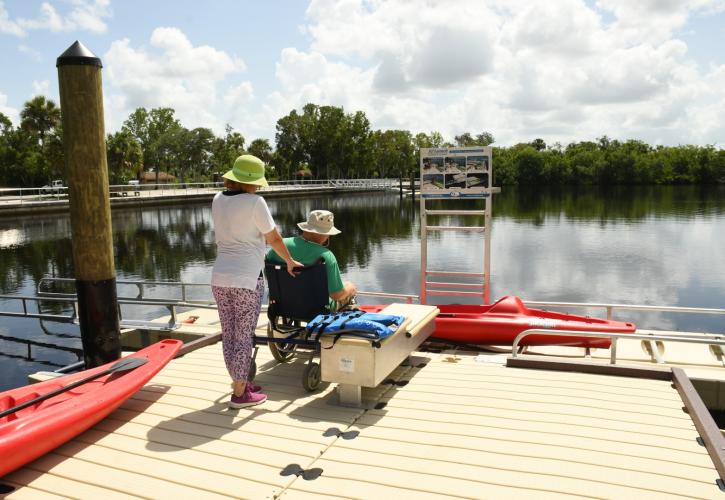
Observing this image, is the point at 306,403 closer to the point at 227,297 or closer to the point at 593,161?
the point at 227,297

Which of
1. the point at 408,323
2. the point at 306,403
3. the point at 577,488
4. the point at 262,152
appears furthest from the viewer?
the point at 262,152

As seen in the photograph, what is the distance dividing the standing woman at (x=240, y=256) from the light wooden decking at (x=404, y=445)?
1.67 ft

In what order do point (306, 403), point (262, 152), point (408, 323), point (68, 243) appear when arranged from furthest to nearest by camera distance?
point (262, 152), point (68, 243), point (408, 323), point (306, 403)

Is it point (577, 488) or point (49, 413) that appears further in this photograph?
point (49, 413)

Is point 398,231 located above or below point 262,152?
below

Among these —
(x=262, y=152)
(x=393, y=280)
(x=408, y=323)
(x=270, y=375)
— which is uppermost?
(x=262, y=152)

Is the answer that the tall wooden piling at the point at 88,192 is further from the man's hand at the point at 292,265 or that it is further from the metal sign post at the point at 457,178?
the metal sign post at the point at 457,178

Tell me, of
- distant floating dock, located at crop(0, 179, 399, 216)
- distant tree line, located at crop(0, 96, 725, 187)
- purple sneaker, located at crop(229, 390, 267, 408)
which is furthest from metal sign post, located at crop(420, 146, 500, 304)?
distant tree line, located at crop(0, 96, 725, 187)

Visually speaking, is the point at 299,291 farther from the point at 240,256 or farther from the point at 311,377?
the point at 240,256

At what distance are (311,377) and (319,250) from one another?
3.68 ft

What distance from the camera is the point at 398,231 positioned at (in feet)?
116

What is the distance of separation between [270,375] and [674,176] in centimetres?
11097

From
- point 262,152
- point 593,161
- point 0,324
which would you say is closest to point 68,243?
point 0,324

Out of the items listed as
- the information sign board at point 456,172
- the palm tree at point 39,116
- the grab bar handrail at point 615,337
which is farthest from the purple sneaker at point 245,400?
the palm tree at point 39,116
